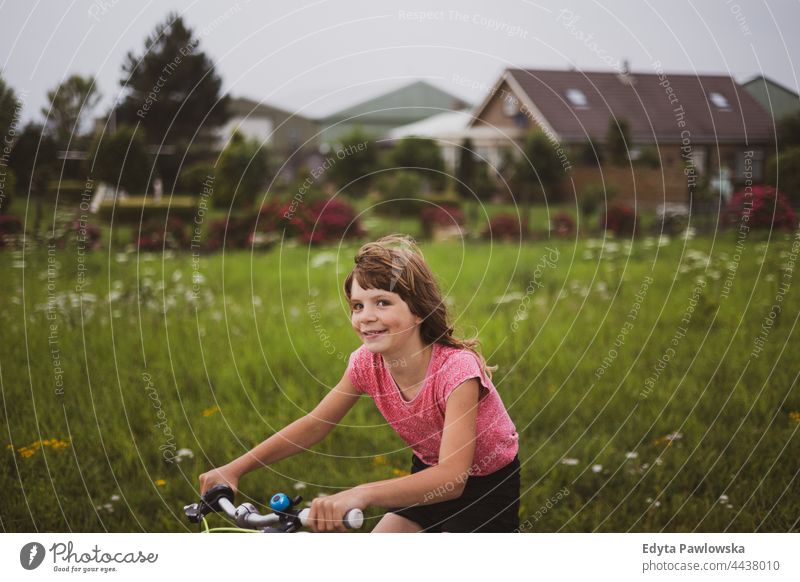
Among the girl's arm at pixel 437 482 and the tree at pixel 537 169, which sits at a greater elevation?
the tree at pixel 537 169

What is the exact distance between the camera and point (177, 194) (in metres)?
4.78

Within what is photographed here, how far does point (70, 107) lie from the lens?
3.38 meters

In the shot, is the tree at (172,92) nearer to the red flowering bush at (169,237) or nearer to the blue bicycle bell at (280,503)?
the red flowering bush at (169,237)

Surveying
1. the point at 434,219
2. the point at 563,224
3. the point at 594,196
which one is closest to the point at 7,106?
the point at 434,219

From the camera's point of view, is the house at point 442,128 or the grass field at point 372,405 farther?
the house at point 442,128

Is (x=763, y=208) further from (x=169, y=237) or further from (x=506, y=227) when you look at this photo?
(x=169, y=237)

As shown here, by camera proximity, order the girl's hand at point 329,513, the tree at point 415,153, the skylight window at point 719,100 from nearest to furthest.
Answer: the girl's hand at point 329,513 < the skylight window at point 719,100 < the tree at point 415,153

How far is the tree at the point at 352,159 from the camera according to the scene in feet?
13.4

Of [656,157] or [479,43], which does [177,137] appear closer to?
[479,43]

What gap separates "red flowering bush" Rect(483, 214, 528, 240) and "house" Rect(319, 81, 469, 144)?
1.73 meters

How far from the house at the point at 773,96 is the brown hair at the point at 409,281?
1932 millimetres

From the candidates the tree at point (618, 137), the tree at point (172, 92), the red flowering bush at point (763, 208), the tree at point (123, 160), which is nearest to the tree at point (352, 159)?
the tree at point (172, 92)
